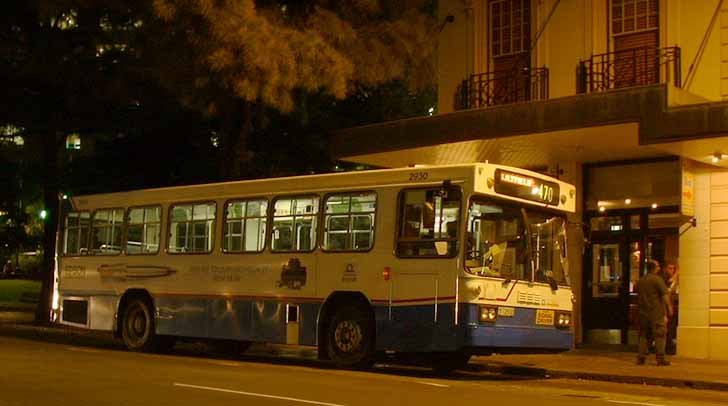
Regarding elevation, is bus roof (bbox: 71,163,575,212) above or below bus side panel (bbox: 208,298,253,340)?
above

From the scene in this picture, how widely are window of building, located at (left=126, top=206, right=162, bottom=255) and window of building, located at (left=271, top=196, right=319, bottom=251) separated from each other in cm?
318

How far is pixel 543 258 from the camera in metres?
15.6

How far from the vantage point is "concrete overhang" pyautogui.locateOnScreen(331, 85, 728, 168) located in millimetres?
16875

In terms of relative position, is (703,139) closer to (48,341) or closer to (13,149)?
(48,341)

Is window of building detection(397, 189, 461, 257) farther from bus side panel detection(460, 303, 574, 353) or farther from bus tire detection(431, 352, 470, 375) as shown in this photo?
bus tire detection(431, 352, 470, 375)

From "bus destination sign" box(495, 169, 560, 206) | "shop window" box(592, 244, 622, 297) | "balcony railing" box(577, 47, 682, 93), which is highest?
"balcony railing" box(577, 47, 682, 93)

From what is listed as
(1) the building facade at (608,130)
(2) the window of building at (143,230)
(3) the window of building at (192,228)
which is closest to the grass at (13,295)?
(2) the window of building at (143,230)

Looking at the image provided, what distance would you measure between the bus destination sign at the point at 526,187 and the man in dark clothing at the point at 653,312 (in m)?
2.94

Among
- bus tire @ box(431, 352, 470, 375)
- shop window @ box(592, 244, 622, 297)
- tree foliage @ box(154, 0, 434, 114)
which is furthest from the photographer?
shop window @ box(592, 244, 622, 297)

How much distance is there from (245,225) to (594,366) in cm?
661

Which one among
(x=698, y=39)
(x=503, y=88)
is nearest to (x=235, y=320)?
(x=503, y=88)

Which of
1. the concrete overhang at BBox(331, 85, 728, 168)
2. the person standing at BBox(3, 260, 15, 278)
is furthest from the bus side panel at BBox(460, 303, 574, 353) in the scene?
the person standing at BBox(3, 260, 15, 278)

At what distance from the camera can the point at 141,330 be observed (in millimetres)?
19672

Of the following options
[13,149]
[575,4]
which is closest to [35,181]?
[13,149]
